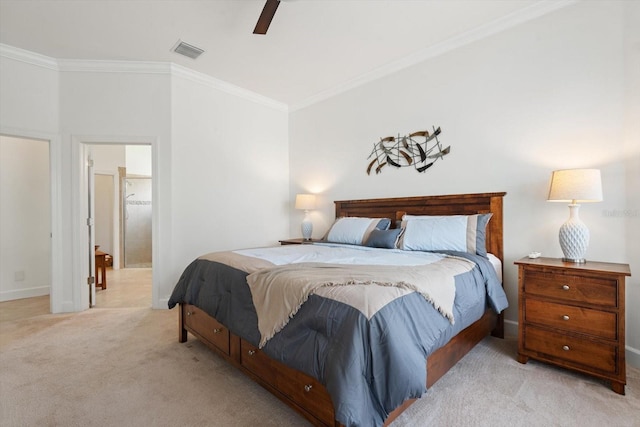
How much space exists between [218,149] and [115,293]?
249 cm

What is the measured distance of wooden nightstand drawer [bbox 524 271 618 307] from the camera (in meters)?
1.84

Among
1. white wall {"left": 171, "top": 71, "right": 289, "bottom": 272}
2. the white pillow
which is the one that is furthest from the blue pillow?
white wall {"left": 171, "top": 71, "right": 289, "bottom": 272}

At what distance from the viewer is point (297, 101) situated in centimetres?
470

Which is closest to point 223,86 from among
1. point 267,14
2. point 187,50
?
point 187,50

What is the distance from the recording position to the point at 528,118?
2.61 meters

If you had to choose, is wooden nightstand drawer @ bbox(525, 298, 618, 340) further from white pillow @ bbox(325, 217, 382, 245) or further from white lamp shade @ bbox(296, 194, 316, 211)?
white lamp shade @ bbox(296, 194, 316, 211)

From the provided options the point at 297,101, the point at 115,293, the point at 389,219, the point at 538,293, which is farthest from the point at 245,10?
the point at 115,293

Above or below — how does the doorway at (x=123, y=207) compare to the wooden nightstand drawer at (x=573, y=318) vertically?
above

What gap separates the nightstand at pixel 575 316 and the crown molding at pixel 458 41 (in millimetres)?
2092

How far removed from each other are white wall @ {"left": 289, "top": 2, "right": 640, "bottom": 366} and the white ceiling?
23 centimetres

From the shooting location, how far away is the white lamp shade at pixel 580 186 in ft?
6.64

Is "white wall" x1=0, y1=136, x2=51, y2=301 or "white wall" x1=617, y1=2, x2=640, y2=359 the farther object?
"white wall" x1=0, y1=136, x2=51, y2=301

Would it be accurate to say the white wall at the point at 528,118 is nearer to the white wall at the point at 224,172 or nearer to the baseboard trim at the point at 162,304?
the white wall at the point at 224,172

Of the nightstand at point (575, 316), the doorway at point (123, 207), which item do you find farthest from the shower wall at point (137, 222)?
the nightstand at point (575, 316)
